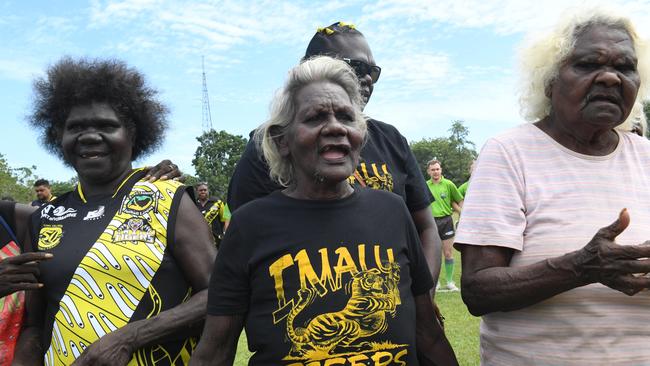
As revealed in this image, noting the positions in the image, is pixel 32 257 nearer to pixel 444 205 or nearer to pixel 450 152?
pixel 444 205

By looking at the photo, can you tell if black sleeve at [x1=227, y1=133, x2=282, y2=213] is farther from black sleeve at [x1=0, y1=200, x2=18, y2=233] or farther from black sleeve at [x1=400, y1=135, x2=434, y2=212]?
black sleeve at [x1=0, y1=200, x2=18, y2=233]

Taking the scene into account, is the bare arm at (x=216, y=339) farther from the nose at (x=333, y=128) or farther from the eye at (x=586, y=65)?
the eye at (x=586, y=65)

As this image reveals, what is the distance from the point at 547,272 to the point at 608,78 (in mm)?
755

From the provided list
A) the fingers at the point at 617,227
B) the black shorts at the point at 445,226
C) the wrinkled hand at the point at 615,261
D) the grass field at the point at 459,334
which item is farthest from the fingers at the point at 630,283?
the black shorts at the point at 445,226

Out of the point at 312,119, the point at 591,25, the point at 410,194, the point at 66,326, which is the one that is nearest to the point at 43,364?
the point at 66,326

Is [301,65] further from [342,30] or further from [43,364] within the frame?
[43,364]

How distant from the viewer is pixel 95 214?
2506 millimetres

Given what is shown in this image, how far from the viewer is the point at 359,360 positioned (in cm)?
193

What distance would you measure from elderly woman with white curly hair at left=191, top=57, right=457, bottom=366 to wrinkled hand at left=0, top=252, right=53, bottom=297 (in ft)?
2.67

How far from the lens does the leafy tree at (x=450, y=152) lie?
283 feet

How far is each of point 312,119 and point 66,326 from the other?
1307mm

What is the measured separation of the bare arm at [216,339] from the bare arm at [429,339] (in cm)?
68

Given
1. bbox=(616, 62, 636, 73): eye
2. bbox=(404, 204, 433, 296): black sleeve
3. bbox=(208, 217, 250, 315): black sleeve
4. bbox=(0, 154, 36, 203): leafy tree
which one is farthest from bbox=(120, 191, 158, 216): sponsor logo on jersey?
bbox=(0, 154, 36, 203): leafy tree

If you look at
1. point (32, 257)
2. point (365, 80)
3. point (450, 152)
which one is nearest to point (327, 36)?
point (365, 80)
